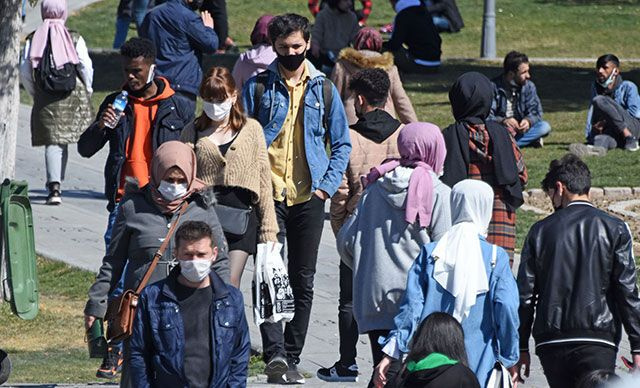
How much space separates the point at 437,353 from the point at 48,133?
8350 millimetres

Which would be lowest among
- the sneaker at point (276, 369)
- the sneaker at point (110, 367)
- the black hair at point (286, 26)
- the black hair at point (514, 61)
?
the sneaker at point (110, 367)

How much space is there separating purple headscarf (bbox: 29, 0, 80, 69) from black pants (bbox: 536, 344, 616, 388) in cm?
691

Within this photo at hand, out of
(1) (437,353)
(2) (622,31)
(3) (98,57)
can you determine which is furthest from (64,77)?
(2) (622,31)

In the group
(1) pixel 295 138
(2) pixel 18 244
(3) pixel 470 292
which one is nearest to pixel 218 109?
(1) pixel 295 138

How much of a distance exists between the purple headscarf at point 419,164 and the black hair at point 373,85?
3.58ft

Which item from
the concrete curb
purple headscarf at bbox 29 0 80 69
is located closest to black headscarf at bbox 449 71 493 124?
purple headscarf at bbox 29 0 80 69

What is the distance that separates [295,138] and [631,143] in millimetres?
9797

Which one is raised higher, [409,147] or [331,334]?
[409,147]

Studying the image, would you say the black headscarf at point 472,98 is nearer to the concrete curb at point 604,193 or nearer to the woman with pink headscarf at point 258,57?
the woman with pink headscarf at point 258,57

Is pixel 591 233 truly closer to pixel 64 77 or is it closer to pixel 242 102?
pixel 242 102

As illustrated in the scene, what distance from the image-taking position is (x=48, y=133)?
13.5 meters

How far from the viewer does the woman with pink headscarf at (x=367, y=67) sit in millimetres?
10047

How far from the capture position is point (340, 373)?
8836 mm

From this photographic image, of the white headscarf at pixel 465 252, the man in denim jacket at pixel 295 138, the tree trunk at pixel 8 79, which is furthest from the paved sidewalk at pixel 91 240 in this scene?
the white headscarf at pixel 465 252
